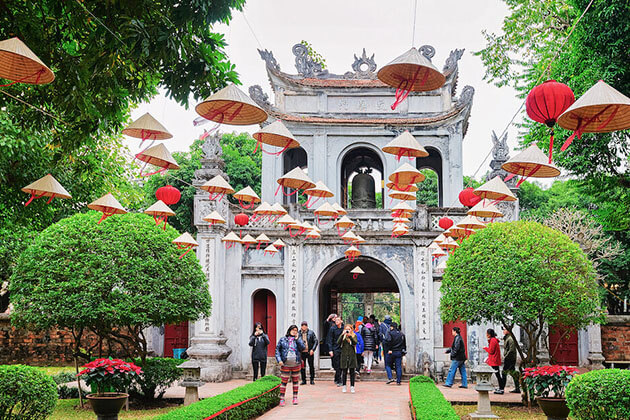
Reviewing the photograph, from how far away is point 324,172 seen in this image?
755 inches

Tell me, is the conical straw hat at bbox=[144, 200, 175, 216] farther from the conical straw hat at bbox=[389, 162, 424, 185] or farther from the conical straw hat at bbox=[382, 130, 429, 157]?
the conical straw hat at bbox=[382, 130, 429, 157]

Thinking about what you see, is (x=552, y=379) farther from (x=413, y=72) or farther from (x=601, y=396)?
(x=413, y=72)

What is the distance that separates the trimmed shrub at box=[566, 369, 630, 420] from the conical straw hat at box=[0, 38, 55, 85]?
7.55 m

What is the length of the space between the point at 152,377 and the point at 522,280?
7.62m

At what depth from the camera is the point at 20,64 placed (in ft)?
17.5

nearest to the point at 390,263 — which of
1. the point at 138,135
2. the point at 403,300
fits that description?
the point at 403,300

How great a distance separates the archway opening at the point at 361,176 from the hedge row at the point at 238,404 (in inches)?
331

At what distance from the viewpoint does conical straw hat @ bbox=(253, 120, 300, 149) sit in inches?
307

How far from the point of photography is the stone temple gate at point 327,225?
57.3 ft

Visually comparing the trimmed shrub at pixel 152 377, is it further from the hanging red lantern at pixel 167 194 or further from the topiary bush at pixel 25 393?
the topiary bush at pixel 25 393

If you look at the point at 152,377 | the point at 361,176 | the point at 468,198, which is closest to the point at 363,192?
the point at 361,176

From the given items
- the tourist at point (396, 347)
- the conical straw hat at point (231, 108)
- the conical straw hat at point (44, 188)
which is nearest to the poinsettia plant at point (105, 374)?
the conical straw hat at point (44, 188)

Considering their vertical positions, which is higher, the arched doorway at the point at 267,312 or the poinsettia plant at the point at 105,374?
the arched doorway at the point at 267,312

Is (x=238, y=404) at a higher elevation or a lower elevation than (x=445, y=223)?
lower
